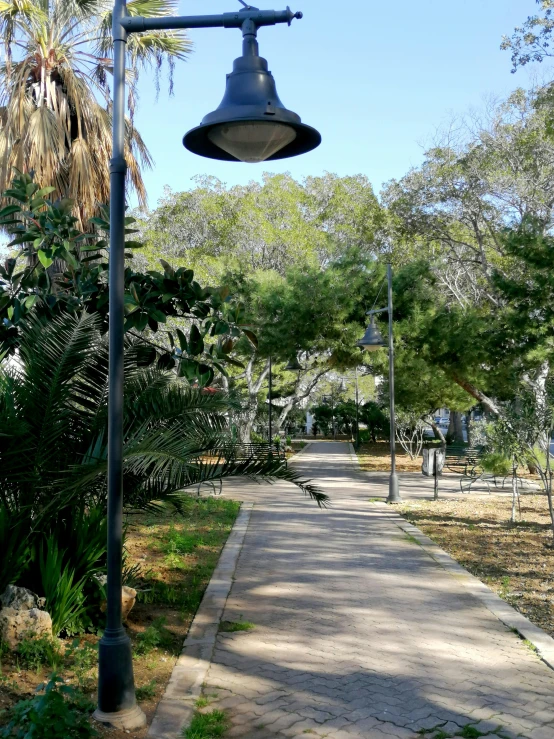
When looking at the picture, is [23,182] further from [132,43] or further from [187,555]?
[132,43]

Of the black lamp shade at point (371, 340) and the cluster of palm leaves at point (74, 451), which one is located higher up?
the black lamp shade at point (371, 340)

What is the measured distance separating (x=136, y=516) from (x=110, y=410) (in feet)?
29.8

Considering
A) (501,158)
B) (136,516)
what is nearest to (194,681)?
(136,516)

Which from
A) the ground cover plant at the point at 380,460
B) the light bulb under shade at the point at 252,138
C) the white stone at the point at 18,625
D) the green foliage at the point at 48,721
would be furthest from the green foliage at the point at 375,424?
the green foliage at the point at 48,721

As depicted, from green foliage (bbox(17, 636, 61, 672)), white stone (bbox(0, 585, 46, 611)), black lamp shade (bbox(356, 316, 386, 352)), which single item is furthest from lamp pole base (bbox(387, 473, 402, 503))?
green foliage (bbox(17, 636, 61, 672))

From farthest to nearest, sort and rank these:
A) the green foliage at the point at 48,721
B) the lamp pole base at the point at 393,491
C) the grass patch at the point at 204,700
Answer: the lamp pole base at the point at 393,491 < the grass patch at the point at 204,700 < the green foliage at the point at 48,721

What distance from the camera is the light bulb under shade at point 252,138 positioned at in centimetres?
430

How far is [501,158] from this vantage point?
22.7 meters

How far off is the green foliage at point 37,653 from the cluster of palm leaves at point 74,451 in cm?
47

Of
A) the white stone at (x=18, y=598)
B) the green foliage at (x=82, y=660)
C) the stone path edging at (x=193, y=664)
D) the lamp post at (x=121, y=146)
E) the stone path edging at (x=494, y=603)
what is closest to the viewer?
the lamp post at (x=121, y=146)

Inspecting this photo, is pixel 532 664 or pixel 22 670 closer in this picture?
pixel 22 670

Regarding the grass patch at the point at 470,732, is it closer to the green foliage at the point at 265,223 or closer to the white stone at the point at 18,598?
the white stone at the point at 18,598

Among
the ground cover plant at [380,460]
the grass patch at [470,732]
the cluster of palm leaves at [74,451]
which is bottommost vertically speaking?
the grass patch at [470,732]

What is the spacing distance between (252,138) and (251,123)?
104mm
